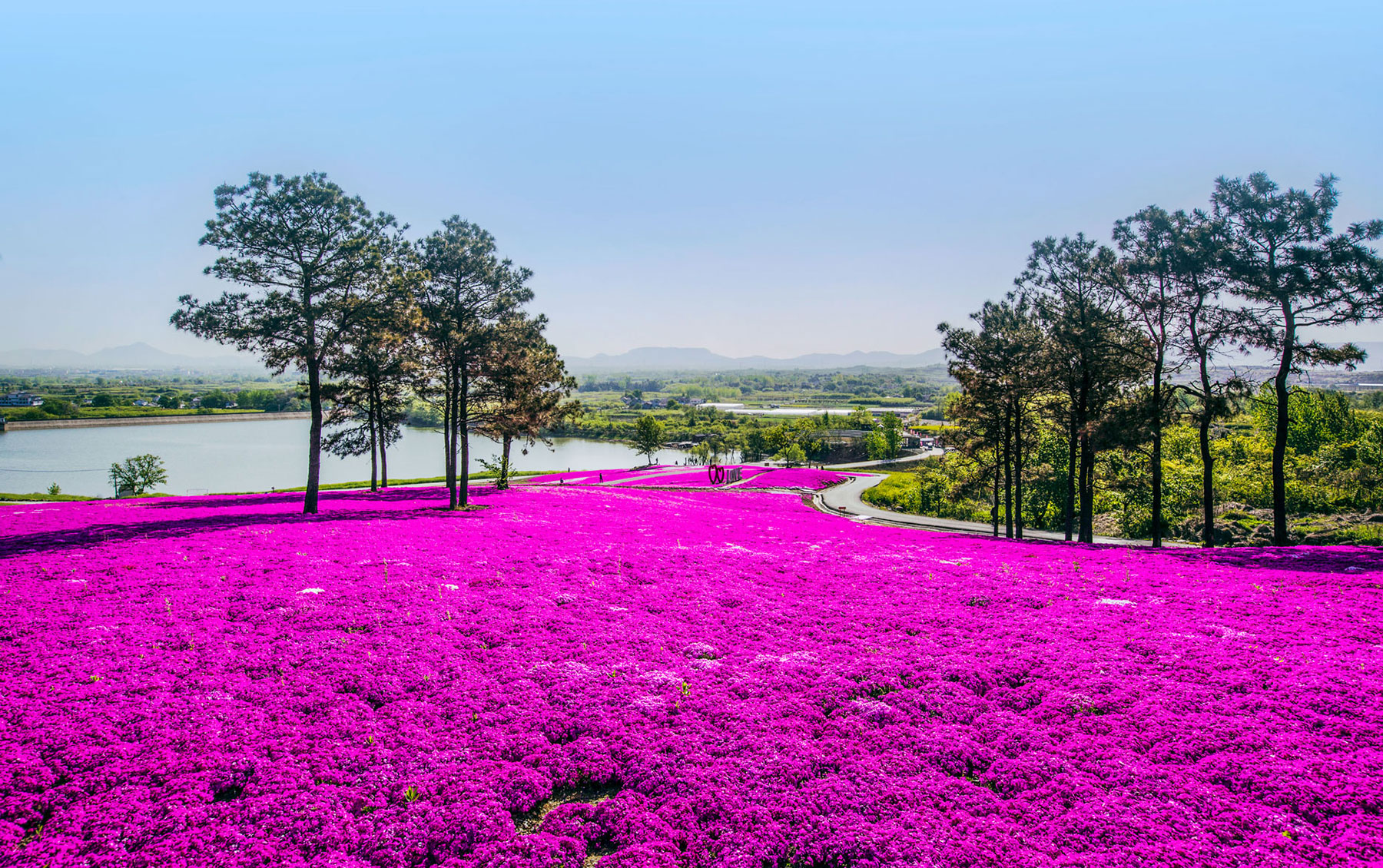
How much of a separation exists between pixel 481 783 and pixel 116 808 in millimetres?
2804

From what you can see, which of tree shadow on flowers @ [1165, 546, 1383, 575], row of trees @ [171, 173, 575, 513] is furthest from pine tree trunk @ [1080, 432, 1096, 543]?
row of trees @ [171, 173, 575, 513]

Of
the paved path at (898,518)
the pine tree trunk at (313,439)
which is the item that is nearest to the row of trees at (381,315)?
the pine tree trunk at (313,439)

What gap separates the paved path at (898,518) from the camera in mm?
34375

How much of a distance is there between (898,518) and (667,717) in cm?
3372

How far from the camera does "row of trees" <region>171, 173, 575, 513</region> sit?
69.0ft

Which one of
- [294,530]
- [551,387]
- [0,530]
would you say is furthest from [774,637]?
[551,387]

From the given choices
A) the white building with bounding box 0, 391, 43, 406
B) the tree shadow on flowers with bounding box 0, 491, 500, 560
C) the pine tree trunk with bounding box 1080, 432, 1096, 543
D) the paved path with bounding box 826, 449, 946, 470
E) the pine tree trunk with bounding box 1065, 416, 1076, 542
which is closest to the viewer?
the tree shadow on flowers with bounding box 0, 491, 500, 560

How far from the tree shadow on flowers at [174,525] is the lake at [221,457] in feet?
110

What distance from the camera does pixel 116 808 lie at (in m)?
5.07

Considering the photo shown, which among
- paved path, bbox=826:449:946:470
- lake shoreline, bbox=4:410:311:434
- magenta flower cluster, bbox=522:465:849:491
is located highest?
lake shoreline, bbox=4:410:311:434

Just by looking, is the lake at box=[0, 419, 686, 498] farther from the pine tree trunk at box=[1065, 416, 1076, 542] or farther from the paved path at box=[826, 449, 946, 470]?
the pine tree trunk at box=[1065, 416, 1076, 542]

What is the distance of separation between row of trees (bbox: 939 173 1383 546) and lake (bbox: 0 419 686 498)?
39.8 m

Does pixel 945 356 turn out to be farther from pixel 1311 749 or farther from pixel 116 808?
pixel 116 808

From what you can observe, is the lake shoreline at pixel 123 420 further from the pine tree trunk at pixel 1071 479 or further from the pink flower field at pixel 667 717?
the pine tree trunk at pixel 1071 479
